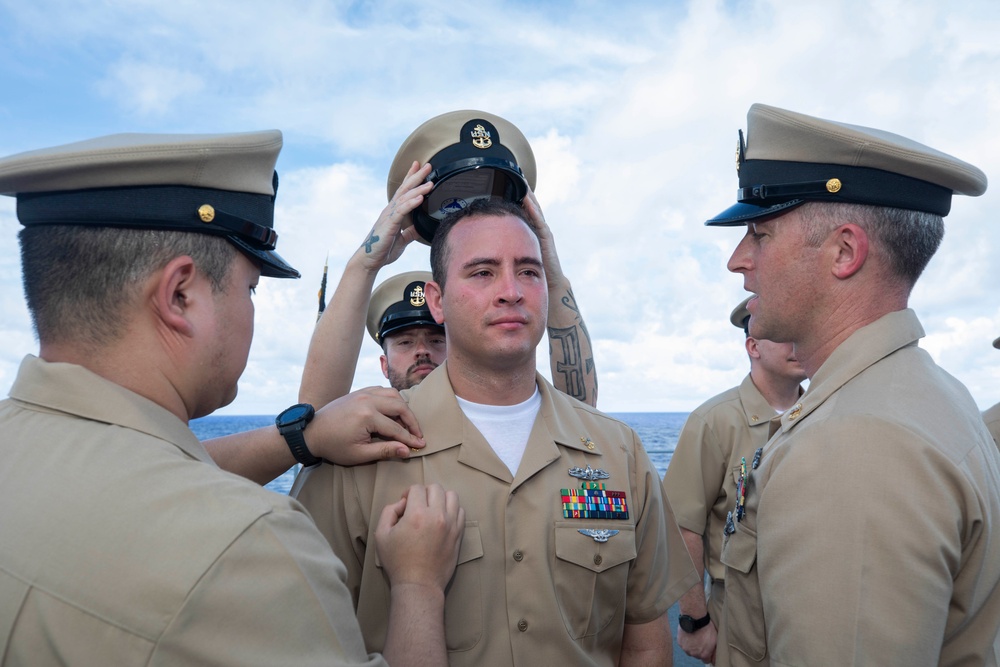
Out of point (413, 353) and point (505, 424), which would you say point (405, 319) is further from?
point (505, 424)

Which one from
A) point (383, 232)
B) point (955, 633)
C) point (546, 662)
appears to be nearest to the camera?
point (955, 633)

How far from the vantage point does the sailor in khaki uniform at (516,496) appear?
300cm

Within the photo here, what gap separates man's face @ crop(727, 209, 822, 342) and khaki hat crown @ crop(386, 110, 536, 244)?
51.5 inches

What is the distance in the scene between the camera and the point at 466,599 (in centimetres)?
298

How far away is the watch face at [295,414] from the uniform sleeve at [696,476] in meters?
3.27

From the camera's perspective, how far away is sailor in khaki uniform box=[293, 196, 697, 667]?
118 inches

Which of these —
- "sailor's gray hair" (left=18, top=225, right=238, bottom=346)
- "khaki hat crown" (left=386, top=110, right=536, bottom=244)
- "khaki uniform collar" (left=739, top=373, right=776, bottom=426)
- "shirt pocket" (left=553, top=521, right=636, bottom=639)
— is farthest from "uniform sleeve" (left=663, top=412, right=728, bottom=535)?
"sailor's gray hair" (left=18, top=225, right=238, bottom=346)

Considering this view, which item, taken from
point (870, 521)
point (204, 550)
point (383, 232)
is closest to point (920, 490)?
point (870, 521)

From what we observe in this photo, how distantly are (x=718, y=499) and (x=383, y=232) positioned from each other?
11.7 feet

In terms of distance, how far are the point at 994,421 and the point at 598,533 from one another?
4313 mm

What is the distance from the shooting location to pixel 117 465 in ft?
5.65

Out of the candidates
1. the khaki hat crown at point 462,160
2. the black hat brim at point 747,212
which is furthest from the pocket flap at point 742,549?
the khaki hat crown at point 462,160

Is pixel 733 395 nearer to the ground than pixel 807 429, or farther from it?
farther from it

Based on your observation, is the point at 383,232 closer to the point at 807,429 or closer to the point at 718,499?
the point at 807,429
